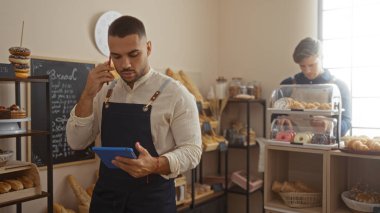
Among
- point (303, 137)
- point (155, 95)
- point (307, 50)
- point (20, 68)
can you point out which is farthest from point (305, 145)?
point (20, 68)

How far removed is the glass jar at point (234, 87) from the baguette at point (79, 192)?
172 centimetres

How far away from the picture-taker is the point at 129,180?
1.52 metres

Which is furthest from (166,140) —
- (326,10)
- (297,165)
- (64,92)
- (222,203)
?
(326,10)

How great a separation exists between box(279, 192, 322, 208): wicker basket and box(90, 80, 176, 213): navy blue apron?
1.33 metres

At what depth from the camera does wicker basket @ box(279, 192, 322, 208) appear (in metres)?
2.63

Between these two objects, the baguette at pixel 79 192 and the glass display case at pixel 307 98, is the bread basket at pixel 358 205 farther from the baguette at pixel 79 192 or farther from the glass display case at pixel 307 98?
the baguette at pixel 79 192

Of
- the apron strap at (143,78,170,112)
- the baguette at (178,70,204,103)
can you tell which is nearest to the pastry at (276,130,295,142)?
the baguette at (178,70,204,103)

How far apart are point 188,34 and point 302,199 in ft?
6.16

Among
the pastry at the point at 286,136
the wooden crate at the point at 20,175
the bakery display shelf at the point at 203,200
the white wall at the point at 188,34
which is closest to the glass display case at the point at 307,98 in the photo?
the pastry at the point at 286,136

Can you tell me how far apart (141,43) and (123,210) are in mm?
684

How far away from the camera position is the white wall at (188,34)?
2400 millimetres

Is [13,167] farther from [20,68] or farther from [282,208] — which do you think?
[282,208]

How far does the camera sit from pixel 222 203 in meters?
3.65

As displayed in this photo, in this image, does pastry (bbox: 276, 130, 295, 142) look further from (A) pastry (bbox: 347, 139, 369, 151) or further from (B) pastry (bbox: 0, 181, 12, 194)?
(B) pastry (bbox: 0, 181, 12, 194)
